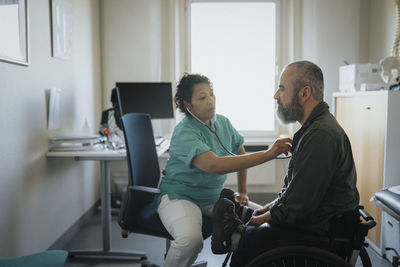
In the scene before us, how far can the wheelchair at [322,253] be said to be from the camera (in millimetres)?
1210

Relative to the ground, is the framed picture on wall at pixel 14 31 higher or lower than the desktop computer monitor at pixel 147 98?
higher

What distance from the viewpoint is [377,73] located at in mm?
3189

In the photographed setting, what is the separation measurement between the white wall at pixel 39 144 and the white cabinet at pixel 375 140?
7.16 ft

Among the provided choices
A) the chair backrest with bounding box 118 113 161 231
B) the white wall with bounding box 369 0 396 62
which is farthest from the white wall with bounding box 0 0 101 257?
the white wall with bounding box 369 0 396 62

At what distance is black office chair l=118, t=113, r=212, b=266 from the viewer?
1.87 meters

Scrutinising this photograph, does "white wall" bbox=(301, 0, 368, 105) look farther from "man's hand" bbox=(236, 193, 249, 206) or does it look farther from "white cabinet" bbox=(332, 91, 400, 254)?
"man's hand" bbox=(236, 193, 249, 206)

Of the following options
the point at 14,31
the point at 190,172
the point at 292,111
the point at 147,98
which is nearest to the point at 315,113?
the point at 292,111

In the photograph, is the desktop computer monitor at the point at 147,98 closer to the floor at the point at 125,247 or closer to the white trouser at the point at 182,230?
the floor at the point at 125,247

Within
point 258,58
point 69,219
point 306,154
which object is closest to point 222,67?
point 258,58

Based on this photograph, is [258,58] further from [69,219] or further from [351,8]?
[69,219]

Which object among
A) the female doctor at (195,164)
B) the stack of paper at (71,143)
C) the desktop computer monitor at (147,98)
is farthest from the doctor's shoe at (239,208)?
the desktop computer monitor at (147,98)

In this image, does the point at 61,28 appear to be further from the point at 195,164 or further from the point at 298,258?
the point at 298,258

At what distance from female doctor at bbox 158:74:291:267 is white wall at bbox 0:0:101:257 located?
858 millimetres

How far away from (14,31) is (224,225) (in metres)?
1.57
